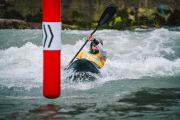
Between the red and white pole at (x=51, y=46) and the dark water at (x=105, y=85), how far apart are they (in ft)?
0.93

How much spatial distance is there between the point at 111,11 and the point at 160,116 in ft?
7.88

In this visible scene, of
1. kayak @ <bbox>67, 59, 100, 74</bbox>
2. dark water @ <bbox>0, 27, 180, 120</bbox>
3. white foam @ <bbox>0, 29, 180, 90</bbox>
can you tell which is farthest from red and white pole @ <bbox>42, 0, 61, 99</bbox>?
kayak @ <bbox>67, 59, 100, 74</bbox>

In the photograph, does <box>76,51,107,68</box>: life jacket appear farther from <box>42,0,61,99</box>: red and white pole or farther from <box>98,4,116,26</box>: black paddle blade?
<box>42,0,61,99</box>: red and white pole

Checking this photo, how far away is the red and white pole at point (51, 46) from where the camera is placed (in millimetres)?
2693

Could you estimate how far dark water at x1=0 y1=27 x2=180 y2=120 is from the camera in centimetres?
284

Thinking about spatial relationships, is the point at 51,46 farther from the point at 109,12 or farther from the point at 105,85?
the point at 109,12

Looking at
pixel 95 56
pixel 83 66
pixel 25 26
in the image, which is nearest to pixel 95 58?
pixel 95 56

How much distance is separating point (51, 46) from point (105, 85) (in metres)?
1.79

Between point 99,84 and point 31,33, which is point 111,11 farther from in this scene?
point 31,33

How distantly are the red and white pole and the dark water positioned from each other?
285mm

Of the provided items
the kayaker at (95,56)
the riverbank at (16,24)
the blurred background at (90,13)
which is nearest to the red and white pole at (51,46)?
the kayaker at (95,56)

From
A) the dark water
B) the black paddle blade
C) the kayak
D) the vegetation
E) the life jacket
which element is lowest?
the dark water

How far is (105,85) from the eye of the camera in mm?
4305

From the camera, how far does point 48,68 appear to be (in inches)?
108
